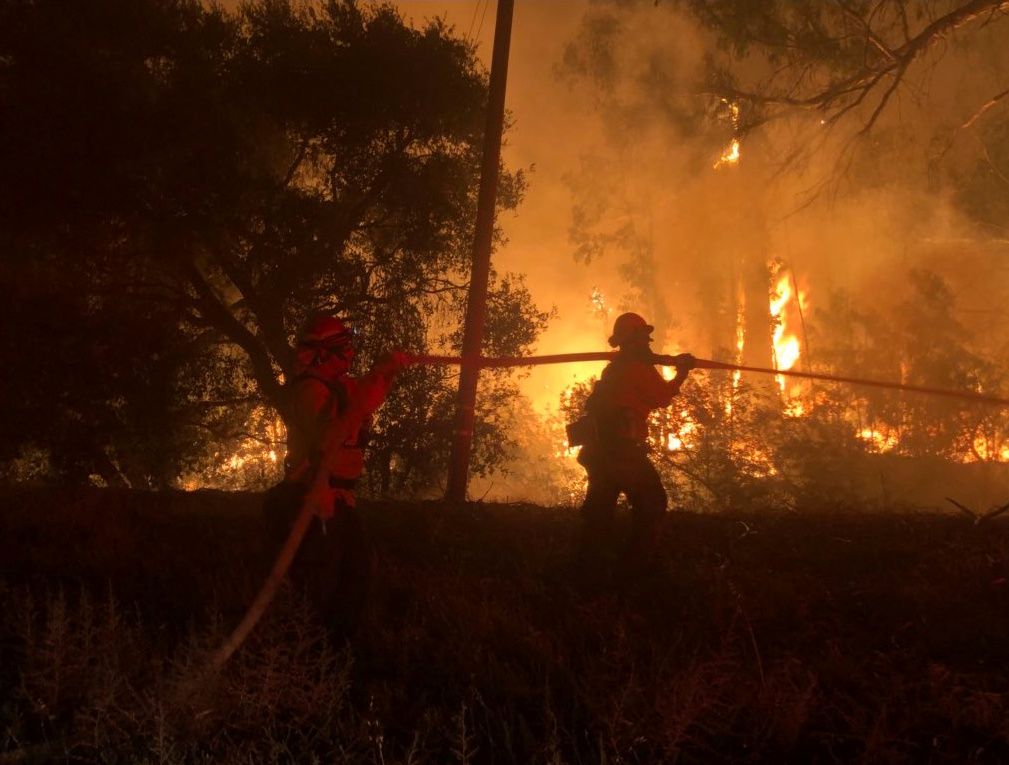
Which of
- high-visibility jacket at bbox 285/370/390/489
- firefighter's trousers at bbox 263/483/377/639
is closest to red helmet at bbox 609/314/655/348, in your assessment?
high-visibility jacket at bbox 285/370/390/489

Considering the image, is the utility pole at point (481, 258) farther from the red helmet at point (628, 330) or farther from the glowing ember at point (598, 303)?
the glowing ember at point (598, 303)

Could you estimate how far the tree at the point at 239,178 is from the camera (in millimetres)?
9320

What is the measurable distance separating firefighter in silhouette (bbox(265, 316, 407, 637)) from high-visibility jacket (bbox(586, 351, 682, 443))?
1768 millimetres

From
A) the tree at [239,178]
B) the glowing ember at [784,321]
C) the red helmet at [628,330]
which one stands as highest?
the glowing ember at [784,321]

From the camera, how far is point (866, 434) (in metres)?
18.1

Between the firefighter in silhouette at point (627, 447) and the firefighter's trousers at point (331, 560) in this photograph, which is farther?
the firefighter in silhouette at point (627, 447)

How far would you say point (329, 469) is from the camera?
402 cm

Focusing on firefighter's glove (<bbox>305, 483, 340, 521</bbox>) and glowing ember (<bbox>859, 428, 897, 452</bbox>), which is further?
glowing ember (<bbox>859, 428, 897, 452</bbox>)

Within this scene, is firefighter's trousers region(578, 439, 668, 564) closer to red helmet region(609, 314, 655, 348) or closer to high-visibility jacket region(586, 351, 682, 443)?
high-visibility jacket region(586, 351, 682, 443)

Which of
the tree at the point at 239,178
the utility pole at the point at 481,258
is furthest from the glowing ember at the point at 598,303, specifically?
the utility pole at the point at 481,258

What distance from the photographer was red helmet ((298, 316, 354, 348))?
4.20 m

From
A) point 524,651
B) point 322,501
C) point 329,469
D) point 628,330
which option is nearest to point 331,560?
point 322,501

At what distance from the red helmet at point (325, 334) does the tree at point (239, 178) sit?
543cm

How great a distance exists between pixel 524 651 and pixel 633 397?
6.63ft
